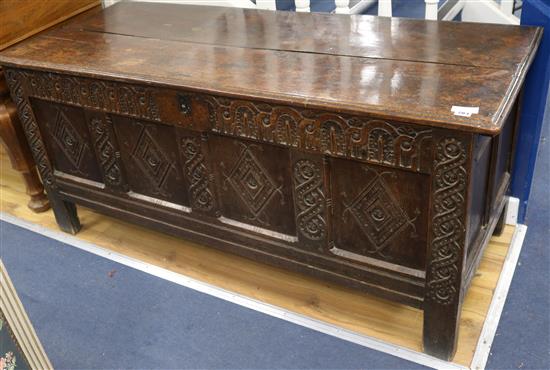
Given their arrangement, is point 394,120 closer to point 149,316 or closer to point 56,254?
point 149,316

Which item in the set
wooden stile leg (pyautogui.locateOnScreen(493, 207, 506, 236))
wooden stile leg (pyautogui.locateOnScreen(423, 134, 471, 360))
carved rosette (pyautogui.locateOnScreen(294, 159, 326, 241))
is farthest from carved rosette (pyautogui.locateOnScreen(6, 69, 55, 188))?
wooden stile leg (pyautogui.locateOnScreen(493, 207, 506, 236))

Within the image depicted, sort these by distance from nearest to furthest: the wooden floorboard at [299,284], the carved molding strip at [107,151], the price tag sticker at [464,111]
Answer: the price tag sticker at [464,111], the wooden floorboard at [299,284], the carved molding strip at [107,151]

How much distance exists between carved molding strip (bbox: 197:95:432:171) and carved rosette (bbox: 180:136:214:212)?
6.2 inches

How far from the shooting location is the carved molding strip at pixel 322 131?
167cm

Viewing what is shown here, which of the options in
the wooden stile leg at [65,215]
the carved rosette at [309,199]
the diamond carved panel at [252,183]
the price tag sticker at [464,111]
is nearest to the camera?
the price tag sticker at [464,111]

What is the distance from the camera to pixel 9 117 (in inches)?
105

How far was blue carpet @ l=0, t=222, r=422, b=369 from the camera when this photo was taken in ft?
6.87

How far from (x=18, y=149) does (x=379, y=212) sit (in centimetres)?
174

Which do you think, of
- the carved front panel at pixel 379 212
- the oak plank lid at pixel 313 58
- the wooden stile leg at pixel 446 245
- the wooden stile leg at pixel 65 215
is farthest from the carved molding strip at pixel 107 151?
the wooden stile leg at pixel 446 245

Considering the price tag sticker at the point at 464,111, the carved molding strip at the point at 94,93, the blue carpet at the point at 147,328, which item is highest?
the price tag sticker at the point at 464,111

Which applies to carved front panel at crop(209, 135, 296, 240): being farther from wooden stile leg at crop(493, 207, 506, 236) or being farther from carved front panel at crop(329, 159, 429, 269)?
wooden stile leg at crop(493, 207, 506, 236)

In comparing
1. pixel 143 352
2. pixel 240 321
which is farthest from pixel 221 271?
pixel 143 352

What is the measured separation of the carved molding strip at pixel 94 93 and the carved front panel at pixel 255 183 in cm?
27

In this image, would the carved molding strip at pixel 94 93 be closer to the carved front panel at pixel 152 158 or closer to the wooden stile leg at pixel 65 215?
the carved front panel at pixel 152 158
